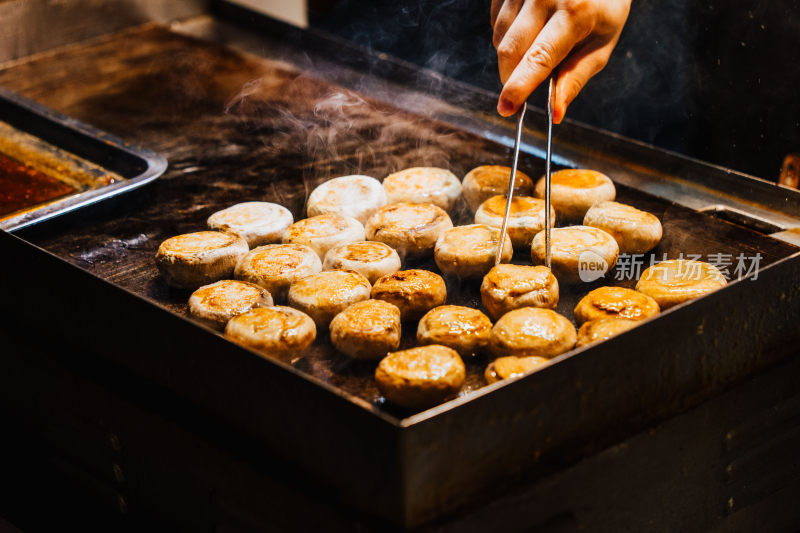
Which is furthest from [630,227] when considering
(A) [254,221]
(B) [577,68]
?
(A) [254,221]

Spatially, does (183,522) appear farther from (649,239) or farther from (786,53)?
(786,53)

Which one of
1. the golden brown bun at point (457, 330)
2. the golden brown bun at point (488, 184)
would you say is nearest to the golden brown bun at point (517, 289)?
the golden brown bun at point (457, 330)

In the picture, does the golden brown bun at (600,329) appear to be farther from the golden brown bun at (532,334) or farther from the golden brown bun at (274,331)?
the golden brown bun at (274,331)

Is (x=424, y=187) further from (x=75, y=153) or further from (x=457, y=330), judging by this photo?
(x=75, y=153)

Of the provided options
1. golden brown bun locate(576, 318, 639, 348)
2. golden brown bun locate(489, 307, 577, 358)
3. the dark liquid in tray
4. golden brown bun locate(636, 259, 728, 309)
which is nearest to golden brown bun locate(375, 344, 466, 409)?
golden brown bun locate(489, 307, 577, 358)

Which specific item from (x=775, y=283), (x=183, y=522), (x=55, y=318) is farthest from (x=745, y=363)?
(x=55, y=318)
